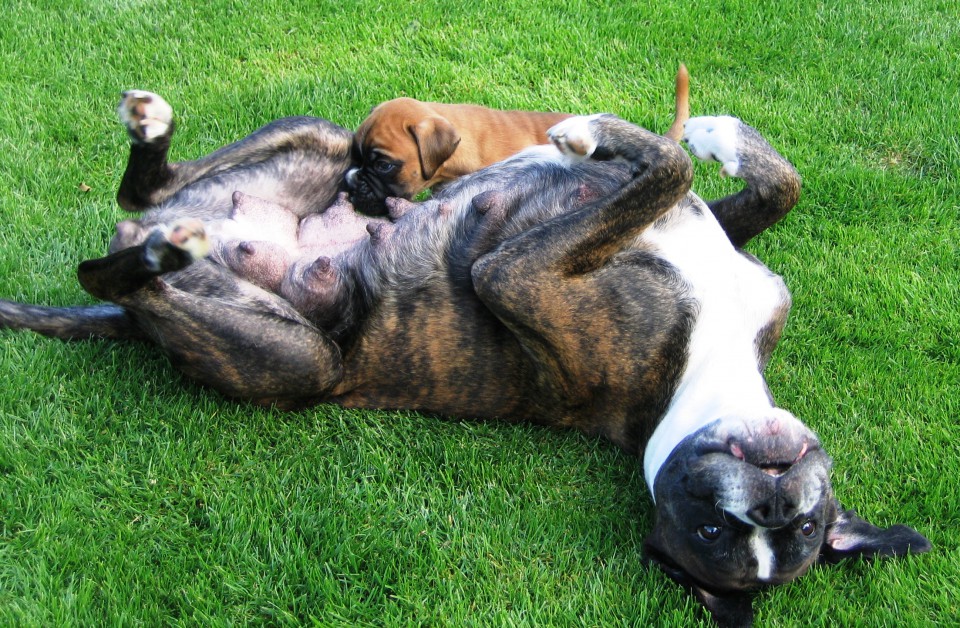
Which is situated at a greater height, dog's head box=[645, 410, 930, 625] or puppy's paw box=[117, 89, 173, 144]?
puppy's paw box=[117, 89, 173, 144]

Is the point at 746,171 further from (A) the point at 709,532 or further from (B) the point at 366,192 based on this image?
(B) the point at 366,192

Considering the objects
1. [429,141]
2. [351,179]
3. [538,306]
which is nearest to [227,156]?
[351,179]

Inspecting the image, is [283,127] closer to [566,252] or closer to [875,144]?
[566,252]

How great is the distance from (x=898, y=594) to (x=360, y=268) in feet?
7.61

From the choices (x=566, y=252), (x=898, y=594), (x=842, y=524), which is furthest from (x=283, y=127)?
(x=898, y=594)

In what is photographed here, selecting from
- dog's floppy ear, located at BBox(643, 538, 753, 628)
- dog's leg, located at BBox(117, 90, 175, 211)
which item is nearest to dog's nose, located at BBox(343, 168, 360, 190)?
dog's leg, located at BBox(117, 90, 175, 211)

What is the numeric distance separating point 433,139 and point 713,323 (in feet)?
5.98

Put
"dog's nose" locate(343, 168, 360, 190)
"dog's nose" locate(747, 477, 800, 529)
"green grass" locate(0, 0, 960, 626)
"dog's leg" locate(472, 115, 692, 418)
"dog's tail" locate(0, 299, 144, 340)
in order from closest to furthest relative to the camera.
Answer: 1. "dog's nose" locate(747, 477, 800, 529)
2. "green grass" locate(0, 0, 960, 626)
3. "dog's leg" locate(472, 115, 692, 418)
4. "dog's tail" locate(0, 299, 144, 340)
5. "dog's nose" locate(343, 168, 360, 190)

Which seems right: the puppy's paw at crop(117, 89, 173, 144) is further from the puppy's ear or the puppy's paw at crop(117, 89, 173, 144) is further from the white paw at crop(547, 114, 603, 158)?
the white paw at crop(547, 114, 603, 158)

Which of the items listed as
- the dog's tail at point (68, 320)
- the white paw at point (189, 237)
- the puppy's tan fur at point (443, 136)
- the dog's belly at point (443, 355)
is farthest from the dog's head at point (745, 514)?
the dog's tail at point (68, 320)

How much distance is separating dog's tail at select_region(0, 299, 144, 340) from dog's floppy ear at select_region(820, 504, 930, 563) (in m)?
2.82

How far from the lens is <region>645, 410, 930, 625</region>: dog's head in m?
2.74

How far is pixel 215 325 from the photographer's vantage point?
→ 330 cm

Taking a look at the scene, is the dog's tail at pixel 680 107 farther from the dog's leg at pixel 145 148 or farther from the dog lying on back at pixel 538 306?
the dog's leg at pixel 145 148
